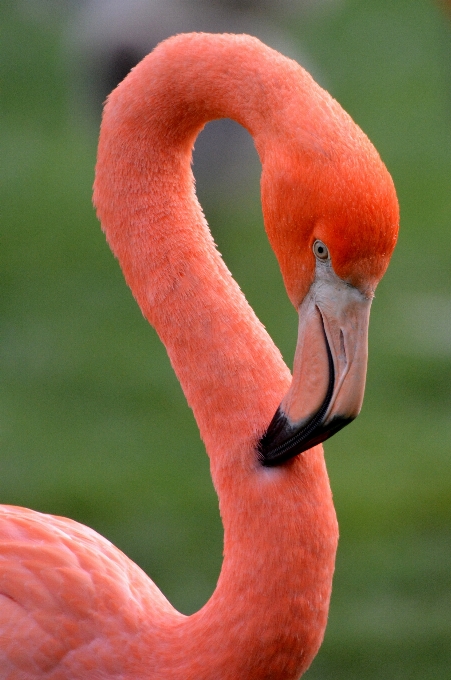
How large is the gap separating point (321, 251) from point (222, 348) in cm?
37

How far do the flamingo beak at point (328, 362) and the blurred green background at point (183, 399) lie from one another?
75.3 inches

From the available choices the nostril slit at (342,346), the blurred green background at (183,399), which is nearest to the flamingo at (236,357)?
the nostril slit at (342,346)

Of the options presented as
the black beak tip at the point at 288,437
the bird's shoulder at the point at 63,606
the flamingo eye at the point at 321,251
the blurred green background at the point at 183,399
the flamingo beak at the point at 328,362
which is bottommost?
the bird's shoulder at the point at 63,606

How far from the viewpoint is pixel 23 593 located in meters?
2.19

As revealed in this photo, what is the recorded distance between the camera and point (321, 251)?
5.93 feet

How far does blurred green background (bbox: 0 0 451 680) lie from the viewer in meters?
3.85

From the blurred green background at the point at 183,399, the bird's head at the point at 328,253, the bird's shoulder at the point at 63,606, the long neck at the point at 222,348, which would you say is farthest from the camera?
the blurred green background at the point at 183,399

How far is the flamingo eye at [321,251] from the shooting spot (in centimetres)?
179

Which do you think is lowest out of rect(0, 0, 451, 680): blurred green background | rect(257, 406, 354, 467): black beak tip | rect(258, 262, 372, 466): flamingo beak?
rect(257, 406, 354, 467): black beak tip

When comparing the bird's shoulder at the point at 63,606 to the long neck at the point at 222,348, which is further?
the bird's shoulder at the point at 63,606

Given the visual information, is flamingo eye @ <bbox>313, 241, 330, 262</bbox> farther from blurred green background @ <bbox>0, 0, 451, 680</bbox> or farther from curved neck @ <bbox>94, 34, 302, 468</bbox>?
blurred green background @ <bbox>0, 0, 451, 680</bbox>

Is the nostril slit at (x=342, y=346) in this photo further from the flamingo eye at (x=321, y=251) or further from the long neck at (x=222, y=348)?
the long neck at (x=222, y=348)

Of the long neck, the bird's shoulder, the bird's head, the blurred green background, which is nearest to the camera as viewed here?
the bird's head

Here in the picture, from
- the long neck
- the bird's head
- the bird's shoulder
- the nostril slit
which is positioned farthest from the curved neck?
the bird's shoulder
